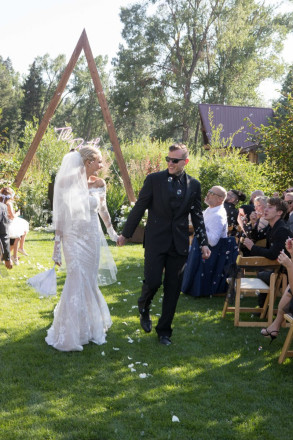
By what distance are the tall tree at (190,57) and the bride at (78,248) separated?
3451cm

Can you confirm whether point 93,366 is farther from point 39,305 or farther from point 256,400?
point 39,305

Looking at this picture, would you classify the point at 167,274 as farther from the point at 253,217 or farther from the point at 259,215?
the point at 253,217

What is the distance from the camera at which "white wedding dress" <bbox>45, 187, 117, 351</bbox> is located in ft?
16.2

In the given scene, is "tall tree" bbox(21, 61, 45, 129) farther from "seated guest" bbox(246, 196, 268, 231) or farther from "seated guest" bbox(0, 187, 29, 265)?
"seated guest" bbox(246, 196, 268, 231)

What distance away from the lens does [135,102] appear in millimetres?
40781

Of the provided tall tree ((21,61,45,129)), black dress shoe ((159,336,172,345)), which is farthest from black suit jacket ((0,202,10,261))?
tall tree ((21,61,45,129))

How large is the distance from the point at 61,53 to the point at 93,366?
6139 centimetres

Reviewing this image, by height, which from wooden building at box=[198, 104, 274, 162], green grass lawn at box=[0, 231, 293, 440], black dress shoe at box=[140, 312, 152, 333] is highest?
wooden building at box=[198, 104, 274, 162]

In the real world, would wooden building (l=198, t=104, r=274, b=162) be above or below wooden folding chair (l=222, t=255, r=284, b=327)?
above

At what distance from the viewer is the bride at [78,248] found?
4910 millimetres

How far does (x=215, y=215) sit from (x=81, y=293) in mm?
2810

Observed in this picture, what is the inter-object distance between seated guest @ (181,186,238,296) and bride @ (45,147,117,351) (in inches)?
94.1

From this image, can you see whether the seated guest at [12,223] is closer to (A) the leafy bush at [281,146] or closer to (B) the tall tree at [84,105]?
(A) the leafy bush at [281,146]

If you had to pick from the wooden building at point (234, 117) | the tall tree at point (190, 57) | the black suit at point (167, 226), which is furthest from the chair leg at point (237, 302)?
the tall tree at point (190, 57)
